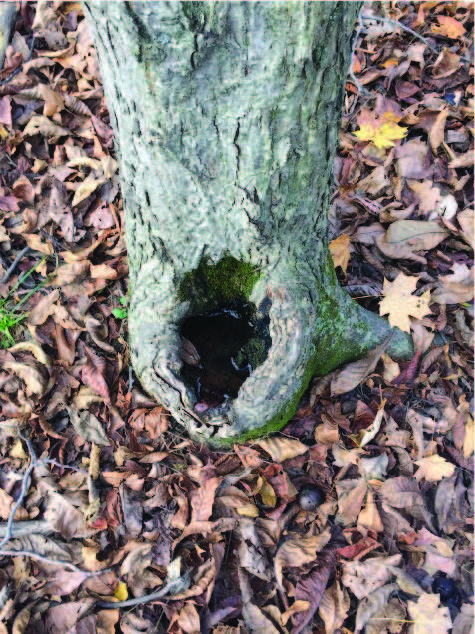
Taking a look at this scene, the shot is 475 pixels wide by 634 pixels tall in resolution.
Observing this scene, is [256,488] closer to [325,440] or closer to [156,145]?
Answer: [325,440]

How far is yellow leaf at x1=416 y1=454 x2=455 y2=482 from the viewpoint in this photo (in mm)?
2203

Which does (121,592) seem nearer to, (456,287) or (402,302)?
(402,302)

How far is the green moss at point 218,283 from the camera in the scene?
6.37ft

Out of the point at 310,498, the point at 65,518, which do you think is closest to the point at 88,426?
the point at 65,518

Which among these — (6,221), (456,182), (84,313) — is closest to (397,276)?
(456,182)

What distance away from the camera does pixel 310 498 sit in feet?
7.10

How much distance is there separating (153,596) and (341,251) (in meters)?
1.89

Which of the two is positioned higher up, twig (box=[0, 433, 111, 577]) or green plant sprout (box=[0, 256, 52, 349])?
green plant sprout (box=[0, 256, 52, 349])

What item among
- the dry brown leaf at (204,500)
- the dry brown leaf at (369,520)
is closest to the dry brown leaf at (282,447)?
the dry brown leaf at (204,500)

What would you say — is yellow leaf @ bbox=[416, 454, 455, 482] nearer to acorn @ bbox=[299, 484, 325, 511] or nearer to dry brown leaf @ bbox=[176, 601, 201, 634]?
acorn @ bbox=[299, 484, 325, 511]

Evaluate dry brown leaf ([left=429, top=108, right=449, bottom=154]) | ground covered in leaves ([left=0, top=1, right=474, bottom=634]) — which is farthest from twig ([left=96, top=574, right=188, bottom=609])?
dry brown leaf ([left=429, top=108, right=449, bottom=154])

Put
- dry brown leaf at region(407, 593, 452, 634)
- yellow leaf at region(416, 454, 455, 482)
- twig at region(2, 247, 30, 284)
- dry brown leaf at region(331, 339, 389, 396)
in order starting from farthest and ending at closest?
twig at region(2, 247, 30, 284) → dry brown leaf at region(331, 339, 389, 396) → yellow leaf at region(416, 454, 455, 482) → dry brown leaf at region(407, 593, 452, 634)

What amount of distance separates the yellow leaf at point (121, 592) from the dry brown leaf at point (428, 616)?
123 cm

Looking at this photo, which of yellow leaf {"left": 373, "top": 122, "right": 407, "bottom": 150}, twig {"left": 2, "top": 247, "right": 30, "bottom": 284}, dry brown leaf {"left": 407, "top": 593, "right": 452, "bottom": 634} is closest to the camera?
→ dry brown leaf {"left": 407, "top": 593, "right": 452, "bottom": 634}
